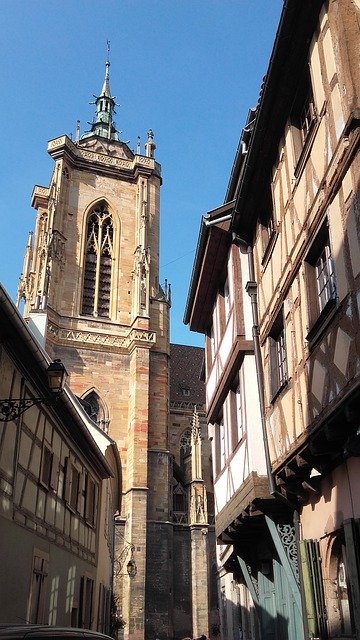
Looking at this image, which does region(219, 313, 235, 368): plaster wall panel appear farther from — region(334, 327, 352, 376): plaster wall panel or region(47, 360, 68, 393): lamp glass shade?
region(334, 327, 352, 376): plaster wall panel

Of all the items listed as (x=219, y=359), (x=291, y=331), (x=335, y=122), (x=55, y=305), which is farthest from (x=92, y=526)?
(x=55, y=305)

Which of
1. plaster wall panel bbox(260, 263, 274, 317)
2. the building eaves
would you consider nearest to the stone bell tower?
the building eaves

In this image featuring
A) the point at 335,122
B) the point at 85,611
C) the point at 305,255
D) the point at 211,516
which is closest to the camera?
the point at 335,122

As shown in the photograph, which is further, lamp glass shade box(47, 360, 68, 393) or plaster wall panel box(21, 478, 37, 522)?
plaster wall panel box(21, 478, 37, 522)

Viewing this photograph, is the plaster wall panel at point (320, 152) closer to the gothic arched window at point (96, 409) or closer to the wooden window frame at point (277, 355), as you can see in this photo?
the wooden window frame at point (277, 355)

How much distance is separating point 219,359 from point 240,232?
244 centimetres

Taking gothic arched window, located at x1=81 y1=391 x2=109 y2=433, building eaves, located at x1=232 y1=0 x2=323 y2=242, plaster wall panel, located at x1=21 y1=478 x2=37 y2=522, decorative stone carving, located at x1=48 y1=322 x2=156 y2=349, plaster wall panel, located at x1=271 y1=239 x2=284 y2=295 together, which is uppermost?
decorative stone carving, located at x1=48 y1=322 x2=156 y2=349

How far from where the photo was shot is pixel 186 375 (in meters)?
42.2

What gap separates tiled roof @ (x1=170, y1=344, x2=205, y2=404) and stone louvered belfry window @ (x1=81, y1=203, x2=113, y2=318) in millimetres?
9651

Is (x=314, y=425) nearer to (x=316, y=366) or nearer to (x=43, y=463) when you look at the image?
(x=316, y=366)

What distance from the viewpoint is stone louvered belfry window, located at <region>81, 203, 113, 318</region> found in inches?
1244

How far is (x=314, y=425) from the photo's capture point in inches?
253

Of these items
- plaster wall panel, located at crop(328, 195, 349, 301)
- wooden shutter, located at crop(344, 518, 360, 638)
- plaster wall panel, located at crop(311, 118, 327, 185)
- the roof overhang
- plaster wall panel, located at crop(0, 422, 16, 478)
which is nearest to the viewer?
wooden shutter, located at crop(344, 518, 360, 638)

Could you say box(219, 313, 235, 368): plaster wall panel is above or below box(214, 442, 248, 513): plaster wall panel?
above
